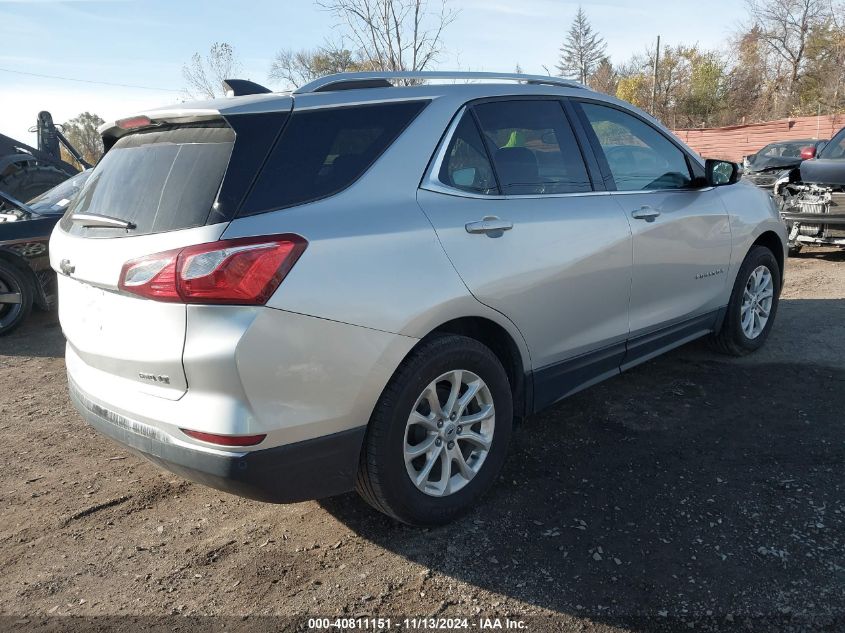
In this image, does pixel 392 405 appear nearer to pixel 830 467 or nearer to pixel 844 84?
pixel 830 467

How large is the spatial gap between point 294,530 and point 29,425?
2.36 metres

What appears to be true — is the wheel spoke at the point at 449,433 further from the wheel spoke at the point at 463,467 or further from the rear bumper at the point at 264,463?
the rear bumper at the point at 264,463

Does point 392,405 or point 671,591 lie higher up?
point 392,405

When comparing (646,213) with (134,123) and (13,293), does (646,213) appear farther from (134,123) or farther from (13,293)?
(13,293)

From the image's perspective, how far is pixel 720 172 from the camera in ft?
14.5

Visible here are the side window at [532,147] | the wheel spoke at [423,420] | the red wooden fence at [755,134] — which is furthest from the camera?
the red wooden fence at [755,134]

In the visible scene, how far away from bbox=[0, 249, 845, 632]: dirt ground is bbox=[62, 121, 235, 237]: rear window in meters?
1.34

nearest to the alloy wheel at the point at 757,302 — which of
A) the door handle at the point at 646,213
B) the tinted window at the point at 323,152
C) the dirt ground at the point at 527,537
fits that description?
the dirt ground at the point at 527,537

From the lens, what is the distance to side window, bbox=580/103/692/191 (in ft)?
12.3

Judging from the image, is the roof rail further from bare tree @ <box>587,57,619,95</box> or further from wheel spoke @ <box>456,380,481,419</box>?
bare tree @ <box>587,57,619,95</box>

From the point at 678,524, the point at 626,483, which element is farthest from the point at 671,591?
the point at 626,483

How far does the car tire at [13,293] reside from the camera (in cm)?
653

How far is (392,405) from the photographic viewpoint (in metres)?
2.56

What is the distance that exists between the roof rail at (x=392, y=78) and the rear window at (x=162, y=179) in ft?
1.49
